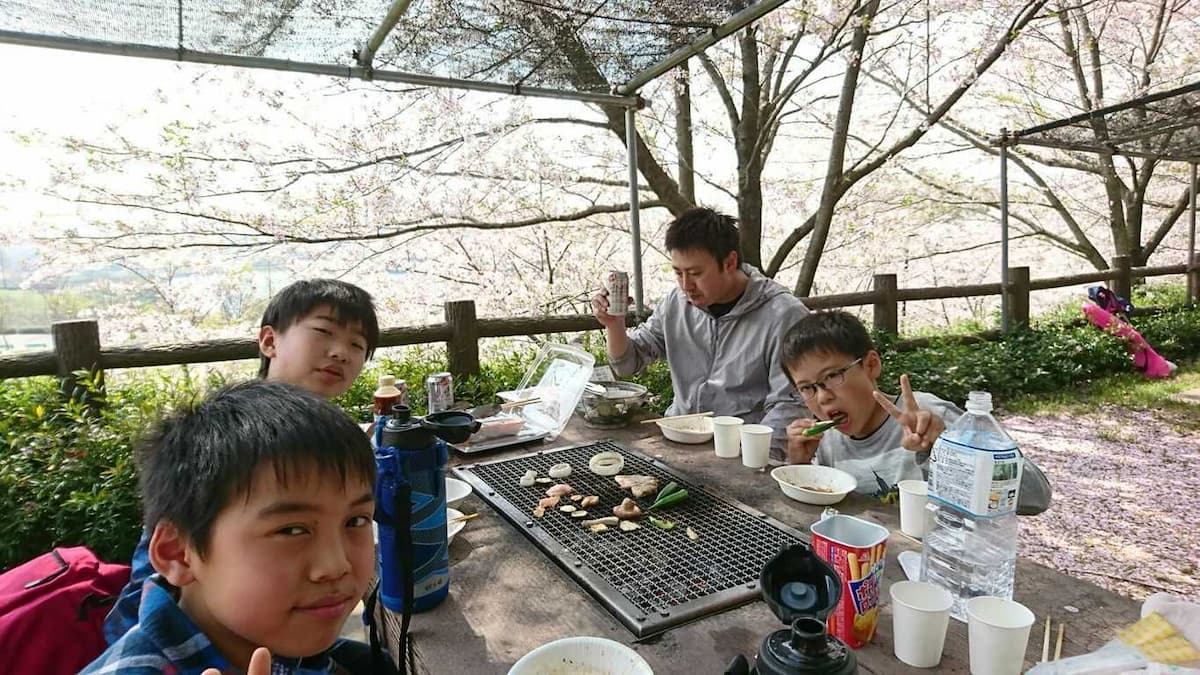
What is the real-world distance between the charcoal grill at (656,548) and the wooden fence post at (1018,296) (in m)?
7.88

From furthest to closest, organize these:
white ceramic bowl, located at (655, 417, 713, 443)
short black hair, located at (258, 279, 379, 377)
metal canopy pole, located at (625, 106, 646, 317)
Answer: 1. metal canopy pole, located at (625, 106, 646, 317)
2. white ceramic bowl, located at (655, 417, 713, 443)
3. short black hair, located at (258, 279, 379, 377)

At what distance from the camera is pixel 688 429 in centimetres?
266

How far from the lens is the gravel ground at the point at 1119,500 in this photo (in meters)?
3.55

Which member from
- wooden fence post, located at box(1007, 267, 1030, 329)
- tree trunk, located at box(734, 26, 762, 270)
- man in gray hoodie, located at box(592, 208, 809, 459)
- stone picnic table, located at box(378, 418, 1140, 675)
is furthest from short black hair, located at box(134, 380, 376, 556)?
wooden fence post, located at box(1007, 267, 1030, 329)

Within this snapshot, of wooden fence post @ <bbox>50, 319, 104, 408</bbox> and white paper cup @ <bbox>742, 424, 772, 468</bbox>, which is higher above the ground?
wooden fence post @ <bbox>50, 319, 104, 408</bbox>

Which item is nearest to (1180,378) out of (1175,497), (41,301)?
(1175,497)

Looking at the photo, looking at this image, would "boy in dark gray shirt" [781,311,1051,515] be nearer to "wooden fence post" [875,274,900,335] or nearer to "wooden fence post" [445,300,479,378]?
"wooden fence post" [445,300,479,378]

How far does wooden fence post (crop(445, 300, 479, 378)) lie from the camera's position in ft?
16.2

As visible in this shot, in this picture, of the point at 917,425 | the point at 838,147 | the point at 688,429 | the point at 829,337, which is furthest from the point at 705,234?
the point at 838,147

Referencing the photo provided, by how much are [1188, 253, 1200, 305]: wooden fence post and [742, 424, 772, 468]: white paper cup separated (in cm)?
1148

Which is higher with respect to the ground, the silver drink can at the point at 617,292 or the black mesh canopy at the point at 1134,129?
the black mesh canopy at the point at 1134,129

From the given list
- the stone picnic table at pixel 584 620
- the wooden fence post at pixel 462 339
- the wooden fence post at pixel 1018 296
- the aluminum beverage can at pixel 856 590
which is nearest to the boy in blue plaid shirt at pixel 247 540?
the stone picnic table at pixel 584 620

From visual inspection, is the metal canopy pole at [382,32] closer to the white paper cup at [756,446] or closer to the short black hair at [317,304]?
the short black hair at [317,304]

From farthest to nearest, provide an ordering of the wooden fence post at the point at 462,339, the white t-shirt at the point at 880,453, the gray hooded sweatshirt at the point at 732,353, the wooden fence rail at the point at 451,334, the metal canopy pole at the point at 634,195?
the wooden fence post at the point at 462,339 < the metal canopy pole at the point at 634,195 < the wooden fence rail at the point at 451,334 < the gray hooded sweatshirt at the point at 732,353 < the white t-shirt at the point at 880,453
